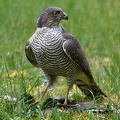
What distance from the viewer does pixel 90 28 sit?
35.0ft

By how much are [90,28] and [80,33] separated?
2.83 ft

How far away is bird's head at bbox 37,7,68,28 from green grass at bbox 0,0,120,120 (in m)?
0.65

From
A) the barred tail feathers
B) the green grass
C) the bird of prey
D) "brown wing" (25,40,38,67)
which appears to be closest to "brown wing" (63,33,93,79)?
the bird of prey

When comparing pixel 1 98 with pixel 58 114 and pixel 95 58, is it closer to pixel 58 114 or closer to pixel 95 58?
pixel 58 114

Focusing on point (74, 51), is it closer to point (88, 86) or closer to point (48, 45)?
point (48, 45)

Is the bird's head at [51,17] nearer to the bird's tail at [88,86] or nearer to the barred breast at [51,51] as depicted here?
the barred breast at [51,51]

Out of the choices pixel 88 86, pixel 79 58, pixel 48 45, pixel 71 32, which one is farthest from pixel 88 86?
pixel 71 32

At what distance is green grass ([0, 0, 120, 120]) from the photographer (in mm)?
5824

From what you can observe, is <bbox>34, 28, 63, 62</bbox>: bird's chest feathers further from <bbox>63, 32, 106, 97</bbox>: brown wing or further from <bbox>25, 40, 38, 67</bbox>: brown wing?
<bbox>25, 40, 38, 67</bbox>: brown wing

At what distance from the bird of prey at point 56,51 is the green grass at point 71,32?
24 cm

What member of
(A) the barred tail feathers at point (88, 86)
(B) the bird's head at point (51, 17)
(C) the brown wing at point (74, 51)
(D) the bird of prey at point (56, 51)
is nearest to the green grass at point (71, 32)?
(A) the barred tail feathers at point (88, 86)

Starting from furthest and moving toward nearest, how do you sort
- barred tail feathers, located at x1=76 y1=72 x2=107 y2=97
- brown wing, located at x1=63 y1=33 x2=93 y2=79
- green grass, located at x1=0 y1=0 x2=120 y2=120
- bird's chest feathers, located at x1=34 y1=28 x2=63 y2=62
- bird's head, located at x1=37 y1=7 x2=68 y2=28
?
barred tail feathers, located at x1=76 y1=72 x2=107 y2=97, bird's head, located at x1=37 y1=7 x2=68 y2=28, brown wing, located at x1=63 y1=33 x2=93 y2=79, bird's chest feathers, located at x1=34 y1=28 x2=63 y2=62, green grass, located at x1=0 y1=0 x2=120 y2=120

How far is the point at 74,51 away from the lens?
20.5ft

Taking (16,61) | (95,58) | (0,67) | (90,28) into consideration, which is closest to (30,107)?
(0,67)
